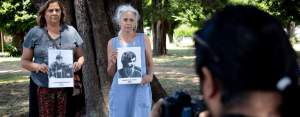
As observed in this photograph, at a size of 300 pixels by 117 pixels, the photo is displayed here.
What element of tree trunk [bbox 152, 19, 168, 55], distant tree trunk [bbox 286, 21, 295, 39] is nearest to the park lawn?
distant tree trunk [bbox 286, 21, 295, 39]

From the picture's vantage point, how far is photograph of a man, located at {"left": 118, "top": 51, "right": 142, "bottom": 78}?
3131 millimetres

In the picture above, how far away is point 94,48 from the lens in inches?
186

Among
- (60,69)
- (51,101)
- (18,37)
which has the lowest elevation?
(51,101)

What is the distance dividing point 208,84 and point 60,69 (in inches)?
109

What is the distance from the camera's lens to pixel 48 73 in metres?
3.20

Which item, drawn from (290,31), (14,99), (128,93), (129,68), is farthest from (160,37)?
(290,31)

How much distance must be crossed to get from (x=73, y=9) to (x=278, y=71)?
4.55 metres

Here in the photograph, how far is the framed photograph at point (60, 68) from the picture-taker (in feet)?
10.5

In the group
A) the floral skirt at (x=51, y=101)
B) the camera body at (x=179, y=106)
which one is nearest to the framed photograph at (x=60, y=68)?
the floral skirt at (x=51, y=101)

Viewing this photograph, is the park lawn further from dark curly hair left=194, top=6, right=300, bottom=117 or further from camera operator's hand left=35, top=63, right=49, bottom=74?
dark curly hair left=194, top=6, right=300, bottom=117

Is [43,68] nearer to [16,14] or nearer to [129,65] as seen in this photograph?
[129,65]

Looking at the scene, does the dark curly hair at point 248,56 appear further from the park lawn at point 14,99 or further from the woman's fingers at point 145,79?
the park lawn at point 14,99

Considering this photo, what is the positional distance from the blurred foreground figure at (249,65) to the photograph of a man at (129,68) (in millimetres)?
2394

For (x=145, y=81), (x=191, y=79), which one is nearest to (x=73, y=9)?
(x=145, y=81)
